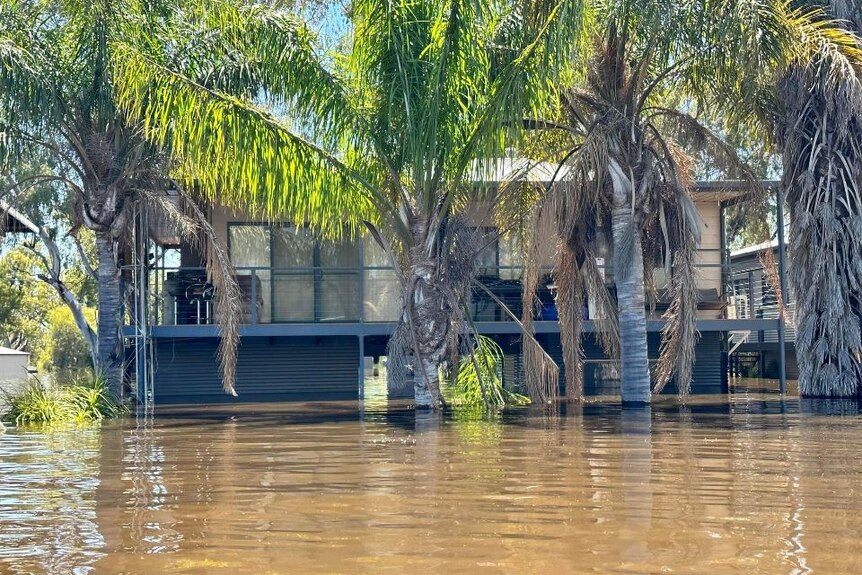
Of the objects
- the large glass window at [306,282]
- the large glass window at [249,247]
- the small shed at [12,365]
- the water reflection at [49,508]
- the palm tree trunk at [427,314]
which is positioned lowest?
the water reflection at [49,508]

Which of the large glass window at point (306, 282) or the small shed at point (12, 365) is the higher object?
the large glass window at point (306, 282)

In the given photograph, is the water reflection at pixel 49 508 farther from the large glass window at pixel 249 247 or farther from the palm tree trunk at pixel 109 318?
the large glass window at pixel 249 247

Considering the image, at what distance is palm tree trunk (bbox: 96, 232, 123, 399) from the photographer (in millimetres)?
18094

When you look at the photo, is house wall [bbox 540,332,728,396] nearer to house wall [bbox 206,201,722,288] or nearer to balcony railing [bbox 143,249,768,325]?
house wall [bbox 206,201,722,288]

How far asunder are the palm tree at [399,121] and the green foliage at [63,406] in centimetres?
344

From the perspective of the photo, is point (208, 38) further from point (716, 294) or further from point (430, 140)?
point (716, 294)

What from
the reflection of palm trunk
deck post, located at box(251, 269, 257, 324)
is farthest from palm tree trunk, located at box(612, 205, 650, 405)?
deck post, located at box(251, 269, 257, 324)

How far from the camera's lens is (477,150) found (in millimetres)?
14797

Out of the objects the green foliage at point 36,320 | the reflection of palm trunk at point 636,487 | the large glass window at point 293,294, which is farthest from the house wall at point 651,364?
the green foliage at point 36,320

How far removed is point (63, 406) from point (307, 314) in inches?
244

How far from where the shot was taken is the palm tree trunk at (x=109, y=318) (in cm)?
1809

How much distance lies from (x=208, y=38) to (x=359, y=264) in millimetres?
5249

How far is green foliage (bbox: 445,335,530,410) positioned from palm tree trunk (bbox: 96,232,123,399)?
17.3ft

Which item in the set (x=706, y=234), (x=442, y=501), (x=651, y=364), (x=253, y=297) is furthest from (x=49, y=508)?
(x=706, y=234)
